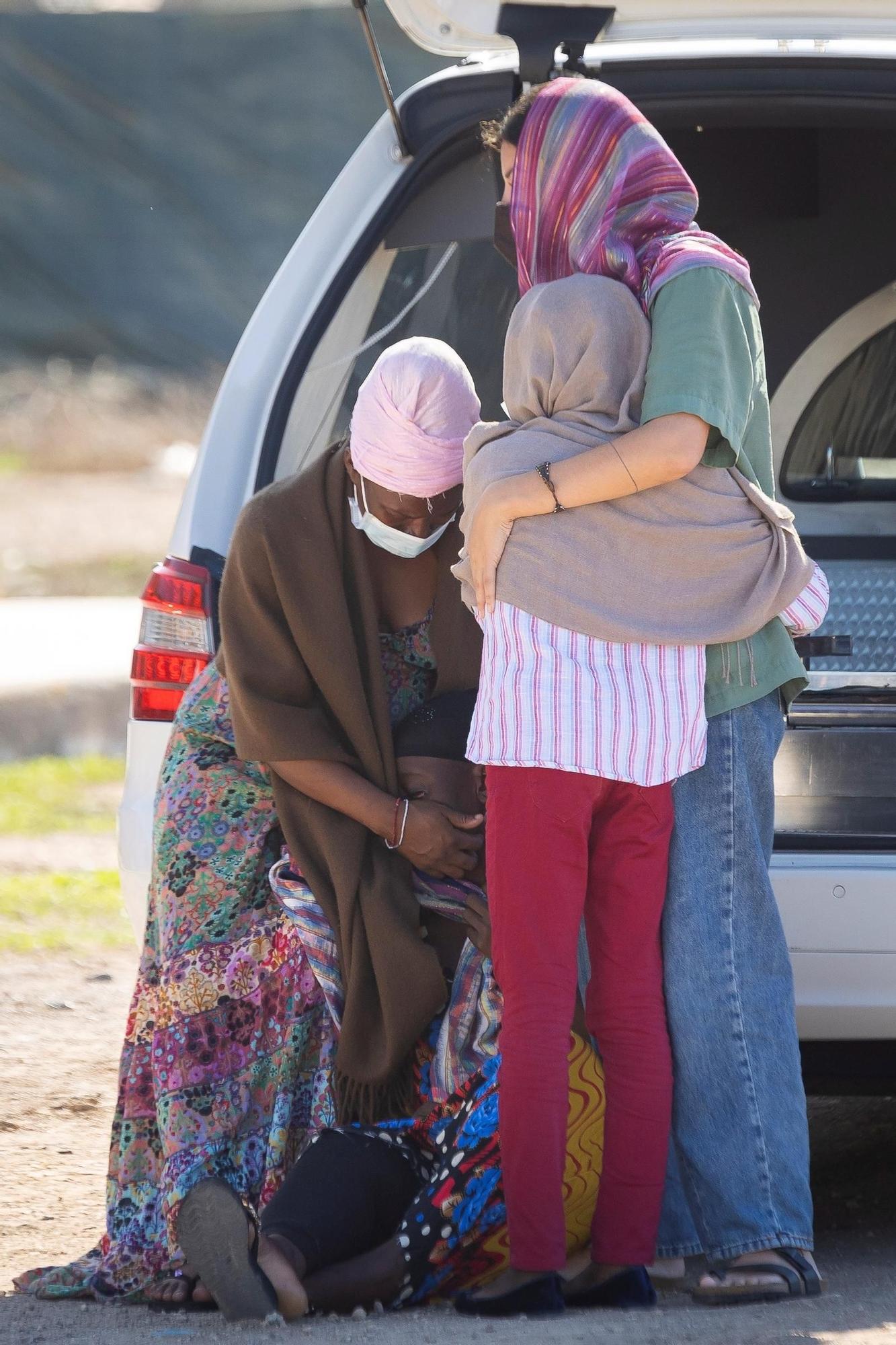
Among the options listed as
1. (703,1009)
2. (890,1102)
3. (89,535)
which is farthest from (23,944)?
(89,535)

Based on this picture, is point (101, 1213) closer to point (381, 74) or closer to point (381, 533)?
point (381, 533)

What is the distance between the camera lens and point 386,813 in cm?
256

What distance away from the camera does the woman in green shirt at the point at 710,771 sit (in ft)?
7.34

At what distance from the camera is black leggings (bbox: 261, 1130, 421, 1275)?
2340mm

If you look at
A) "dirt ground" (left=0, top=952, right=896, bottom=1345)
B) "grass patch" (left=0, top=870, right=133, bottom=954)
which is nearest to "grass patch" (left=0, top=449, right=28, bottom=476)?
"grass patch" (left=0, top=870, right=133, bottom=954)

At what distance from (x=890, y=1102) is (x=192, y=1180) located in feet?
6.74

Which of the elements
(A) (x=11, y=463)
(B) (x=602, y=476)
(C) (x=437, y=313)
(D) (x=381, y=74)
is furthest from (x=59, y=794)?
(A) (x=11, y=463)

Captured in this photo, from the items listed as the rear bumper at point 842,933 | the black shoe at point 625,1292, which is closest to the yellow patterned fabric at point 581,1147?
the black shoe at point 625,1292

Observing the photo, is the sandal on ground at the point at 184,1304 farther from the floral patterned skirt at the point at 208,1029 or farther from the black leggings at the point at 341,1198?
the black leggings at the point at 341,1198

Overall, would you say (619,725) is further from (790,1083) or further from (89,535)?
(89,535)

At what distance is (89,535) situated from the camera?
13.7 m

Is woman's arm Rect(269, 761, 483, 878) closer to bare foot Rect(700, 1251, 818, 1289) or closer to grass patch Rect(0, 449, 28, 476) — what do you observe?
bare foot Rect(700, 1251, 818, 1289)

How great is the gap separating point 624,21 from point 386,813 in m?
1.31

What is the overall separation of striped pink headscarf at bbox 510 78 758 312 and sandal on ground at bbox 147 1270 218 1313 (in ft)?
4.79
